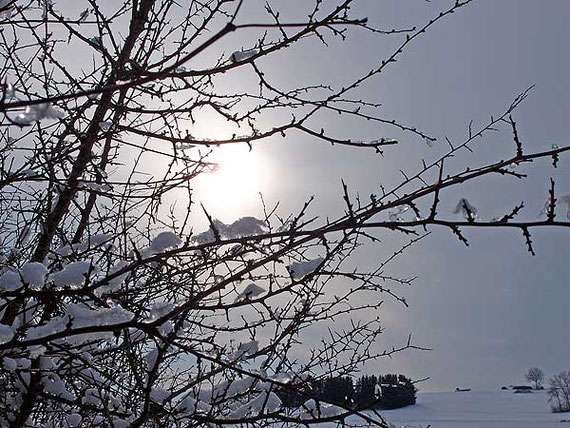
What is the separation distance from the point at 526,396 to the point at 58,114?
80.6m

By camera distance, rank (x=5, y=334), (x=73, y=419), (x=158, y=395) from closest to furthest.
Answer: (x=5, y=334), (x=158, y=395), (x=73, y=419)

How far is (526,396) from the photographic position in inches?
2793

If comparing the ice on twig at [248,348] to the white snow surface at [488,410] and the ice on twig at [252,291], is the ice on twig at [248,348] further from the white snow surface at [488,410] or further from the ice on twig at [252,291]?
the white snow surface at [488,410]

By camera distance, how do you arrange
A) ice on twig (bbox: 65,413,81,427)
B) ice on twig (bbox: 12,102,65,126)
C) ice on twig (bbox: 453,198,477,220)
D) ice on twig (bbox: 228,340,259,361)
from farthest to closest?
1. ice on twig (bbox: 65,413,81,427)
2. ice on twig (bbox: 228,340,259,361)
3. ice on twig (bbox: 453,198,477,220)
4. ice on twig (bbox: 12,102,65,126)

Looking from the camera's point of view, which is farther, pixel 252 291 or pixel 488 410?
pixel 488 410

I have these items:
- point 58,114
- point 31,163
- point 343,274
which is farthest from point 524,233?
point 31,163

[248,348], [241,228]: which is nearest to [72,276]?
[241,228]

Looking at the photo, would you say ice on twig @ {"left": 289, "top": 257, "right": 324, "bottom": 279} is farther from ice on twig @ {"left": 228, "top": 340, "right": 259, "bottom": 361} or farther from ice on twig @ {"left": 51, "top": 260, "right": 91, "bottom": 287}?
ice on twig @ {"left": 228, "top": 340, "right": 259, "bottom": 361}

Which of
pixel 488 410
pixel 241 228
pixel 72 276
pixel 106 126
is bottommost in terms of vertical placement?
pixel 72 276

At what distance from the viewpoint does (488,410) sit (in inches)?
2442

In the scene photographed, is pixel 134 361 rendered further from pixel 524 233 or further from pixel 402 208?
pixel 524 233

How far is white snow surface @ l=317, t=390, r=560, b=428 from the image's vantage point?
151ft

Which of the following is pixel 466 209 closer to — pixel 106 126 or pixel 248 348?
pixel 248 348

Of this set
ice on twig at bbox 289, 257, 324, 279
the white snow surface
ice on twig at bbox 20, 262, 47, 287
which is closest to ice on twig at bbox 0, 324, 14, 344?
ice on twig at bbox 20, 262, 47, 287
